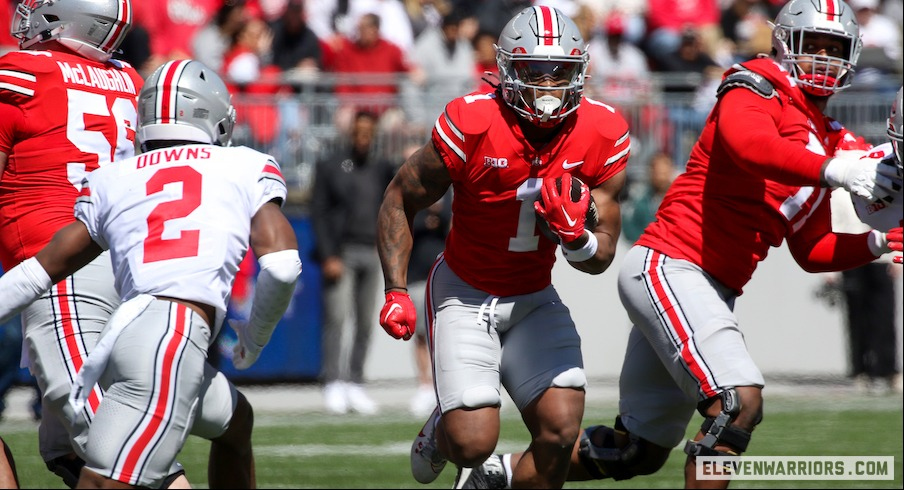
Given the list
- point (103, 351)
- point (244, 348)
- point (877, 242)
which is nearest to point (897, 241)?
point (877, 242)

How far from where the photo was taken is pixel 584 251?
4688 millimetres

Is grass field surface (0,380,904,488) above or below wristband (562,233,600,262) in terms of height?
below

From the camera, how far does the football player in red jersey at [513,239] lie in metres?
4.82

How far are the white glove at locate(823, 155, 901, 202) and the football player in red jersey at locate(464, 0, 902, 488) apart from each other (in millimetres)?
191

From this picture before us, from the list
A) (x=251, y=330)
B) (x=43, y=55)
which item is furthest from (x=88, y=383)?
(x=43, y=55)

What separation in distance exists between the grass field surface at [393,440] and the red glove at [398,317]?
1.75 meters

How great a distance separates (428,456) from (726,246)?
1.49 m

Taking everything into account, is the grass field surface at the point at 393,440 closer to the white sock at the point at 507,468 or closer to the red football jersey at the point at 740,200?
the white sock at the point at 507,468

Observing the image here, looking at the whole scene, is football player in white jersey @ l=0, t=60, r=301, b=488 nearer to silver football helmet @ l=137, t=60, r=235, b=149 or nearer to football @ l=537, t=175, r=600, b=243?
silver football helmet @ l=137, t=60, r=235, b=149

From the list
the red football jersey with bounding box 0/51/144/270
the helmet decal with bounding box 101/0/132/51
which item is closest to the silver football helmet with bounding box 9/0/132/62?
the helmet decal with bounding box 101/0/132/51

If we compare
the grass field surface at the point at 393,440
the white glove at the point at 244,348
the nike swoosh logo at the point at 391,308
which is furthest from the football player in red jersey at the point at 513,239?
the grass field surface at the point at 393,440

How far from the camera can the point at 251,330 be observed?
421 centimetres

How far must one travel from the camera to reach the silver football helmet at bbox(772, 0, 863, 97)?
5.07 meters

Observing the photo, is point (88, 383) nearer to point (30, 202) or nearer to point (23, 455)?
point (30, 202)
